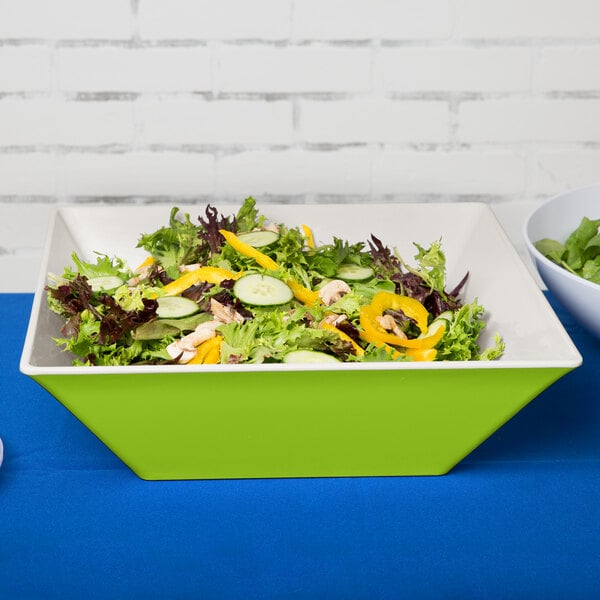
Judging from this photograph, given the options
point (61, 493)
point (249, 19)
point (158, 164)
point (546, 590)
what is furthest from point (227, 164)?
point (546, 590)

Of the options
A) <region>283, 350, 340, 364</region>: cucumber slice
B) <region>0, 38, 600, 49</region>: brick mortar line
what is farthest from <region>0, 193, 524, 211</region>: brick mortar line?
<region>283, 350, 340, 364</region>: cucumber slice

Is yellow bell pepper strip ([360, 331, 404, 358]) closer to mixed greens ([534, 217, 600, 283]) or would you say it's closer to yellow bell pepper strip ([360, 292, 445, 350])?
yellow bell pepper strip ([360, 292, 445, 350])

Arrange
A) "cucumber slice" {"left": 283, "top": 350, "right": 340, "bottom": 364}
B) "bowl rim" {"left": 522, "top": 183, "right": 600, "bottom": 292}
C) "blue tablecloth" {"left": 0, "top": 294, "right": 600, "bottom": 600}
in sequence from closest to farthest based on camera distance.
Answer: "blue tablecloth" {"left": 0, "top": 294, "right": 600, "bottom": 600} < "cucumber slice" {"left": 283, "top": 350, "right": 340, "bottom": 364} < "bowl rim" {"left": 522, "top": 183, "right": 600, "bottom": 292}

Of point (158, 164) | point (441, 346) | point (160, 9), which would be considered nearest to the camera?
point (441, 346)

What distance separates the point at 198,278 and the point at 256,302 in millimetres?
147

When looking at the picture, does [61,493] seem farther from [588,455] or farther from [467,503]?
[588,455]

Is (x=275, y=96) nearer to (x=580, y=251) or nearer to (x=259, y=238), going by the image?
(x=259, y=238)

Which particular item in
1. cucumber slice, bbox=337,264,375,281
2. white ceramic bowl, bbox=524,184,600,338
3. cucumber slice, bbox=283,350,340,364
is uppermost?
white ceramic bowl, bbox=524,184,600,338

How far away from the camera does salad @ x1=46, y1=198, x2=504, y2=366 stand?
4.09 feet

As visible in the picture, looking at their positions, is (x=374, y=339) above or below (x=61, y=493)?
above

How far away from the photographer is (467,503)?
1199mm

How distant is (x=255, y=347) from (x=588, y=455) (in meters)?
0.51

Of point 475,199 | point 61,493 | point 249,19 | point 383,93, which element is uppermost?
point 249,19

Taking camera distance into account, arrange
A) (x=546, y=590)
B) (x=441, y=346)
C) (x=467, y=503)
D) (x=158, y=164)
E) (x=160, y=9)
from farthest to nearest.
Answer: (x=158, y=164), (x=160, y=9), (x=441, y=346), (x=467, y=503), (x=546, y=590)
